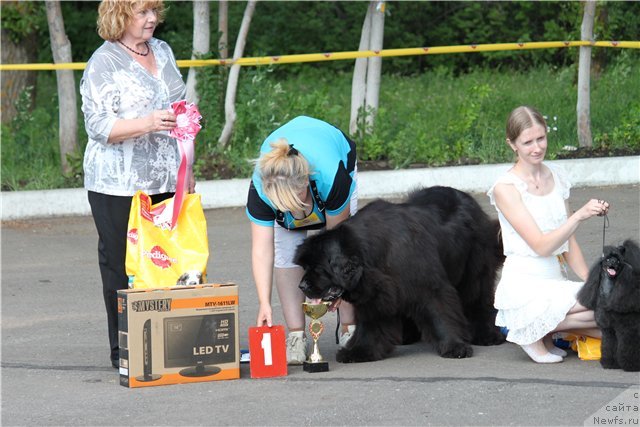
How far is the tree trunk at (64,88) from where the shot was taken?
1126cm

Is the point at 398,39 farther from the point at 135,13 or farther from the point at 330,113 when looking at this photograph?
the point at 135,13

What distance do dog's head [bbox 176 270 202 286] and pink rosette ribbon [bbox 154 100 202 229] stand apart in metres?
0.25

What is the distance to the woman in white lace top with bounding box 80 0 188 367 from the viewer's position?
5.56 metres

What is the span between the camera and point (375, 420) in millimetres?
4703

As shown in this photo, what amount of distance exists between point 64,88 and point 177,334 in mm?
6537

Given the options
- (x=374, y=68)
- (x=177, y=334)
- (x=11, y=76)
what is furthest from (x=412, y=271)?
(x=11, y=76)

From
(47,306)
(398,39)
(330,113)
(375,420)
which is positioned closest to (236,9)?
(398,39)

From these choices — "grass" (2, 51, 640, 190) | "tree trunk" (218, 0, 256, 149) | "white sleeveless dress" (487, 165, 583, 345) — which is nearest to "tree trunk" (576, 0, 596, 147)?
"grass" (2, 51, 640, 190)

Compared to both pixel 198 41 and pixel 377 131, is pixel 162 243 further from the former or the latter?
pixel 198 41

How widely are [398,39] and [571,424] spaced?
1597cm

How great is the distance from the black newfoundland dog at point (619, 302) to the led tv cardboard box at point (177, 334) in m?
1.73

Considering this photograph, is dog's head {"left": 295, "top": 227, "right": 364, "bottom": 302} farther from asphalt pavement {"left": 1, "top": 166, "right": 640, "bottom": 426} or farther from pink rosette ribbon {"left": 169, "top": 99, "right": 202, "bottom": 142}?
pink rosette ribbon {"left": 169, "top": 99, "right": 202, "bottom": 142}

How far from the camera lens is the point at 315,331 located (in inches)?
220

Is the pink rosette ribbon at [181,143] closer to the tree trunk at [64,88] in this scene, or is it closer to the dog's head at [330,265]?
the dog's head at [330,265]
